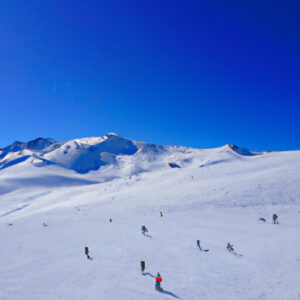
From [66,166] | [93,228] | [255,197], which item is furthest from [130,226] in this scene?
[66,166]

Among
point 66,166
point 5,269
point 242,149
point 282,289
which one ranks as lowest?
point 282,289

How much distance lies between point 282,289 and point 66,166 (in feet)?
441

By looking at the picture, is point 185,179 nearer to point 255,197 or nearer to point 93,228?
point 255,197

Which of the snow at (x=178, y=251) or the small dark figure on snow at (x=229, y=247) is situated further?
the small dark figure on snow at (x=229, y=247)

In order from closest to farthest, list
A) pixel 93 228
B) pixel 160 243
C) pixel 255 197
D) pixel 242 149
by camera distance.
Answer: pixel 160 243
pixel 93 228
pixel 255 197
pixel 242 149

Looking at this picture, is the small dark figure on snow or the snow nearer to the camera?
the snow

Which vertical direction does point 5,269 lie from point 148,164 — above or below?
below

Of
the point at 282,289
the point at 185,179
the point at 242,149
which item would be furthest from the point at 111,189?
the point at 242,149

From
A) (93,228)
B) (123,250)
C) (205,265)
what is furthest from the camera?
(93,228)

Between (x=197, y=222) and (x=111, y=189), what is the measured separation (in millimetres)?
30789

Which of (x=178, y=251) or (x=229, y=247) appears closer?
(x=178, y=251)

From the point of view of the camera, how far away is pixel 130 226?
19891 mm

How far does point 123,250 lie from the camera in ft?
42.2

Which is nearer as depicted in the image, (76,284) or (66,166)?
(76,284)
